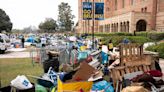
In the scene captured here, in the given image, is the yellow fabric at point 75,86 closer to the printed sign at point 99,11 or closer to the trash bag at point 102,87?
the trash bag at point 102,87

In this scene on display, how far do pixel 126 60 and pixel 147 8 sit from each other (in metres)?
44.1

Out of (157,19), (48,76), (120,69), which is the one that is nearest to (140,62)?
(120,69)

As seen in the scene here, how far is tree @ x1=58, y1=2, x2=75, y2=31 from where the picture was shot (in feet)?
391

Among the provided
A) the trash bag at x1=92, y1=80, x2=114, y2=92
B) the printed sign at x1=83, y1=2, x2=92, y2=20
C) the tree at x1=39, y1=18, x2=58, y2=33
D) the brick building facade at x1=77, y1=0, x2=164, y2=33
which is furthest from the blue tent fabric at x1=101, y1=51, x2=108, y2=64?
the tree at x1=39, y1=18, x2=58, y2=33

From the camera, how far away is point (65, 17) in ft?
392

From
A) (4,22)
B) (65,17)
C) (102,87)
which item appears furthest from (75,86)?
(65,17)

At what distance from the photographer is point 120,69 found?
787 cm

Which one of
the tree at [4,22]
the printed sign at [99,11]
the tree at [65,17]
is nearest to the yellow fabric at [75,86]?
the printed sign at [99,11]

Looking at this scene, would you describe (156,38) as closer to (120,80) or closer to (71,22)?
(120,80)

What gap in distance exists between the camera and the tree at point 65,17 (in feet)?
391

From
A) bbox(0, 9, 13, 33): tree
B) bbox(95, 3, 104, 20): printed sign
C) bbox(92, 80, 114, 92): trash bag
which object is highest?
bbox(0, 9, 13, 33): tree

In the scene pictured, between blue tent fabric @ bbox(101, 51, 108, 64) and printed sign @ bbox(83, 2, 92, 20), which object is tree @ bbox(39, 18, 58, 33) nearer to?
printed sign @ bbox(83, 2, 92, 20)

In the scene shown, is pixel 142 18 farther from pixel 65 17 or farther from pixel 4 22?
pixel 65 17

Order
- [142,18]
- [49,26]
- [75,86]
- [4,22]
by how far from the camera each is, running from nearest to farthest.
Result: [75,86] < [142,18] < [4,22] < [49,26]
